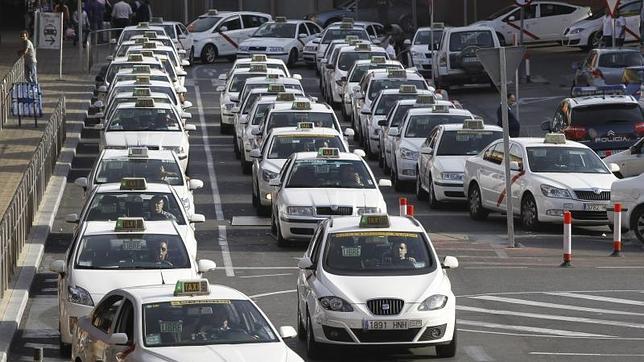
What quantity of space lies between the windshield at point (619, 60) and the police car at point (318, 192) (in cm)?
1756

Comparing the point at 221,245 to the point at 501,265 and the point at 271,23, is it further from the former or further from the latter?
the point at 271,23

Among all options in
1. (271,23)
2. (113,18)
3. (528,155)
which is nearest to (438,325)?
(528,155)

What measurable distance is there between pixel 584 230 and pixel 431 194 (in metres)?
3.30

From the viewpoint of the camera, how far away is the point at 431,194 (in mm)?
31297

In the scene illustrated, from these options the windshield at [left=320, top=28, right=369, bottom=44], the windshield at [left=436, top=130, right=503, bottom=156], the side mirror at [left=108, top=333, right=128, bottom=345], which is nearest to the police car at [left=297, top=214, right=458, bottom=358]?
the side mirror at [left=108, top=333, right=128, bottom=345]

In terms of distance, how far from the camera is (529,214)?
93.8ft

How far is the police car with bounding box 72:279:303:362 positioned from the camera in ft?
46.7

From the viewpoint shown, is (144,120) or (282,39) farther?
(282,39)

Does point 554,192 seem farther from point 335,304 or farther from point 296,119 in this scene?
point 335,304

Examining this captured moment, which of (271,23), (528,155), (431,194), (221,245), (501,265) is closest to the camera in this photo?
(501,265)

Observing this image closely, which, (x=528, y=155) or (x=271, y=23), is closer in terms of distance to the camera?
(x=528, y=155)

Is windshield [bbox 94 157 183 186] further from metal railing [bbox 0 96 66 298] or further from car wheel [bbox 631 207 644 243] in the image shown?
car wheel [bbox 631 207 644 243]

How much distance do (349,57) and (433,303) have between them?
98.7 ft

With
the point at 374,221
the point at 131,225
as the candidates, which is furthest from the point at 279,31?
the point at 374,221
